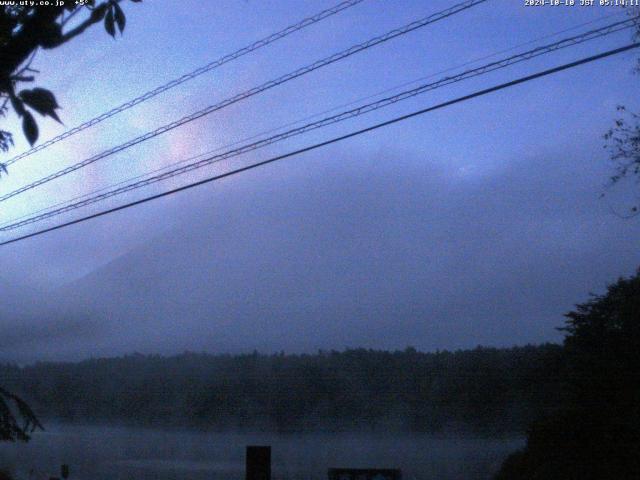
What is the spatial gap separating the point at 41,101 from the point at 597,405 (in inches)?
557

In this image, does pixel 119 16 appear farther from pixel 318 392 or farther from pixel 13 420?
pixel 318 392

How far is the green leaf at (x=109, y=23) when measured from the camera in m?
4.36

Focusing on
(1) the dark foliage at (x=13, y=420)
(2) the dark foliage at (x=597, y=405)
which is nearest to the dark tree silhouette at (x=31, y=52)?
(1) the dark foliage at (x=13, y=420)

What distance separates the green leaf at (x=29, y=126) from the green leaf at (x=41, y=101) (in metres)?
0.07

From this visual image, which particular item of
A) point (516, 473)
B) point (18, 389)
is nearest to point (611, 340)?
point (516, 473)

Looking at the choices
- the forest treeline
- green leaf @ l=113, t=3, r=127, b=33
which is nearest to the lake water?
the forest treeline

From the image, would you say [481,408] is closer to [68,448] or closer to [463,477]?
[463,477]

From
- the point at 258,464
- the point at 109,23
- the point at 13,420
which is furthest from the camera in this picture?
the point at 13,420

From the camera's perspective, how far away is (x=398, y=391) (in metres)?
30.4

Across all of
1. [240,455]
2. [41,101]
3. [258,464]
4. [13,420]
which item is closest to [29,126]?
[41,101]

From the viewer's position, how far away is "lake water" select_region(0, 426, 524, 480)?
23094 millimetres

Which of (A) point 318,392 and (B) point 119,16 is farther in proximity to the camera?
(A) point 318,392

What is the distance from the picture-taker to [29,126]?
350cm

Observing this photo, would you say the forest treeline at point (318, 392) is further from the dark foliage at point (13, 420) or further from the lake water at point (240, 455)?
the dark foliage at point (13, 420)
